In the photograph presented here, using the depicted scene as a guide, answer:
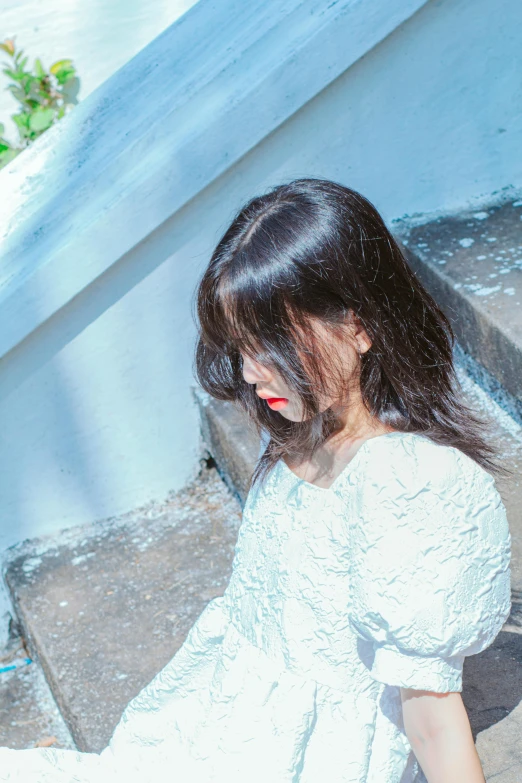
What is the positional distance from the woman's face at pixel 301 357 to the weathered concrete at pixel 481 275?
0.77 m

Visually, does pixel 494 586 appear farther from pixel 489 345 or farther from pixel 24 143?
pixel 24 143

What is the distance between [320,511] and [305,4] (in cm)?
130

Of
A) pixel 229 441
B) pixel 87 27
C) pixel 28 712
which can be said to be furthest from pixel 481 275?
pixel 87 27

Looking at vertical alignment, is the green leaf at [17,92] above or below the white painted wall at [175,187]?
above

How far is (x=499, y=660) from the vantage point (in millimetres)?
1376

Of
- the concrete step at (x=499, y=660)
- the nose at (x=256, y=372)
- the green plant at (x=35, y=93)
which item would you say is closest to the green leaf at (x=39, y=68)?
the green plant at (x=35, y=93)

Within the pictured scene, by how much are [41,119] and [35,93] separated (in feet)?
0.33

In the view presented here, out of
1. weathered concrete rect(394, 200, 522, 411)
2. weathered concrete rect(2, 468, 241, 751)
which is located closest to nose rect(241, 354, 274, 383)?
weathered concrete rect(394, 200, 522, 411)

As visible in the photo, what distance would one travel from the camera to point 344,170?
210 centimetres

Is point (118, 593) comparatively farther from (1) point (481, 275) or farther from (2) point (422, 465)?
(2) point (422, 465)

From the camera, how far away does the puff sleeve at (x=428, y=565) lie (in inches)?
38.0

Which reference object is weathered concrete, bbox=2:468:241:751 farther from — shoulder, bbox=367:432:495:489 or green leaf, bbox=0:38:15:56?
green leaf, bbox=0:38:15:56

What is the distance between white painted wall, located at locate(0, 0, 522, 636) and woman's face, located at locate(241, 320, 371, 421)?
0.95 metres

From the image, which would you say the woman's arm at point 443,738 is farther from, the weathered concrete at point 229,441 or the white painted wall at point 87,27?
the white painted wall at point 87,27
